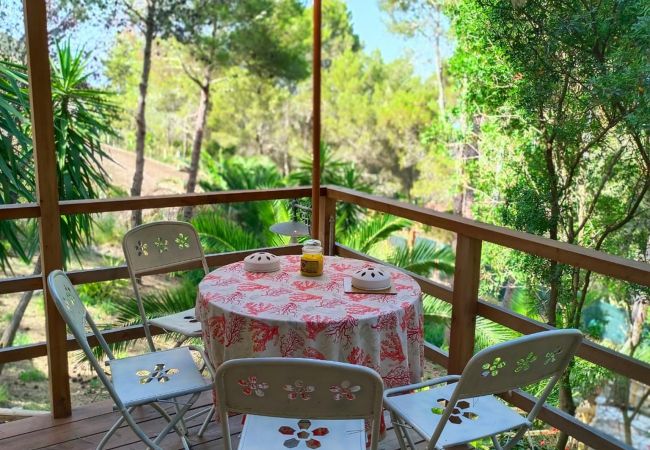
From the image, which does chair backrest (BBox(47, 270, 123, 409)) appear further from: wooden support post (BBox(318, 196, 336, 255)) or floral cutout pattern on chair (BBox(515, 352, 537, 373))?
wooden support post (BBox(318, 196, 336, 255))

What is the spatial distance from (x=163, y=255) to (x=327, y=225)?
3.65 feet

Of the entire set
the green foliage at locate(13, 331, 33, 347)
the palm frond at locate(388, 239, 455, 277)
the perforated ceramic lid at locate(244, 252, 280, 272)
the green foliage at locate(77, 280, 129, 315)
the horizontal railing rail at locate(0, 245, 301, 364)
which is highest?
the perforated ceramic lid at locate(244, 252, 280, 272)

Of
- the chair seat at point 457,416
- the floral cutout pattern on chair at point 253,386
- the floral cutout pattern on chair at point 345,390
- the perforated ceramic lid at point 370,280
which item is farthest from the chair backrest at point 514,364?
the perforated ceramic lid at point 370,280

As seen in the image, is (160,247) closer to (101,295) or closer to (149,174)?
(101,295)

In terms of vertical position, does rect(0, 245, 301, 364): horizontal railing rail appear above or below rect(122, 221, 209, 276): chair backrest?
below

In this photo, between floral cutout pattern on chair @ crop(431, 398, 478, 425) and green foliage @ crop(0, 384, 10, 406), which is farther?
green foliage @ crop(0, 384, 10, 406)

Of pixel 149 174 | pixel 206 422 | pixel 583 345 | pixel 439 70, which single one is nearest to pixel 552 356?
pixel 583 345

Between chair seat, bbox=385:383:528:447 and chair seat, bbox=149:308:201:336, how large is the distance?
99cm

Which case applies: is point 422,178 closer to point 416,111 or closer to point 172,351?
point 416,111

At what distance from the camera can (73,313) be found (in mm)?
2066

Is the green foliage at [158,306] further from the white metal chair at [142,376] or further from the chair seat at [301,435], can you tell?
the chair seat at [301,435]

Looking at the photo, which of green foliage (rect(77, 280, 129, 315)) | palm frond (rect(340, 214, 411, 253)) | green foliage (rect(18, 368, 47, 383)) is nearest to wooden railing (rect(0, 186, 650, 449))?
palm frond (rect(340, 214, 411, 253))

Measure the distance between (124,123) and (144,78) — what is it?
2990 millimetres

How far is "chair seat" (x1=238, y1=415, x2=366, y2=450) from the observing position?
66.8 inches
